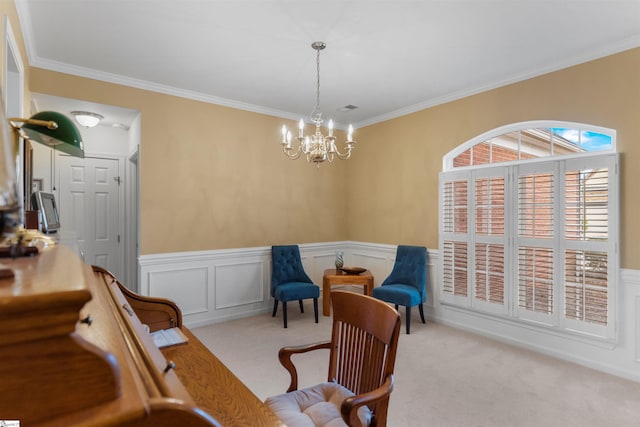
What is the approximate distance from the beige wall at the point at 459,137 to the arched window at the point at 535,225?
0.10m

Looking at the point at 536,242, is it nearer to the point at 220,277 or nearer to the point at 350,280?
the point at 350,280

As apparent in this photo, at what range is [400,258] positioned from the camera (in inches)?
176

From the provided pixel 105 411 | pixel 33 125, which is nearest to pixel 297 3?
pixel 33 125

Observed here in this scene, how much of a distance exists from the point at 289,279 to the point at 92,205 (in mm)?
2852

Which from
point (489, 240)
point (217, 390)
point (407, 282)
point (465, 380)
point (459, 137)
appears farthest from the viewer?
point (407, 282)

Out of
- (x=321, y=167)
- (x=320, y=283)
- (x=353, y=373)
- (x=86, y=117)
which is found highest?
(x=86, y=117)

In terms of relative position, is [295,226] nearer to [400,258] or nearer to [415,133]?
[400,258]

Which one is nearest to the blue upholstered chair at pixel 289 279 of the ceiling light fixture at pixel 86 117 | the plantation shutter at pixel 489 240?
the plantation shutter at pixel 489 240

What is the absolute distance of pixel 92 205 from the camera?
4598mm

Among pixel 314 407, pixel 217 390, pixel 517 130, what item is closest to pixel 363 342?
pixel 314 407

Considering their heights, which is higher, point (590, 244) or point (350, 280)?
point (590, 244)

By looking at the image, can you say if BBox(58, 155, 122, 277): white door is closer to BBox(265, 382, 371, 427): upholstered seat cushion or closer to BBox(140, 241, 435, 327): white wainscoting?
BBox(140, 241, 435, 327): white wainscoting

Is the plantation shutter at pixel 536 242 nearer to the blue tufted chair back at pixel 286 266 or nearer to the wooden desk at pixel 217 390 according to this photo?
the blue tufted chair back at pixel 286 266

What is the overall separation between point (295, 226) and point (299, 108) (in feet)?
5.51
